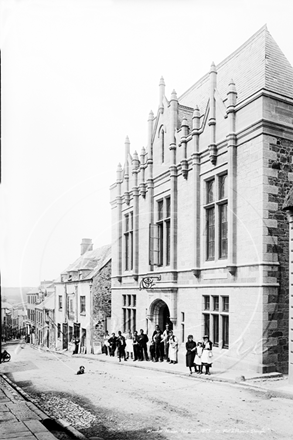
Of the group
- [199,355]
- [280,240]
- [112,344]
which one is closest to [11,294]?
[199,355]

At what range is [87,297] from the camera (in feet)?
92.1

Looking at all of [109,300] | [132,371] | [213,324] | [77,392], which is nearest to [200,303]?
[213,324]

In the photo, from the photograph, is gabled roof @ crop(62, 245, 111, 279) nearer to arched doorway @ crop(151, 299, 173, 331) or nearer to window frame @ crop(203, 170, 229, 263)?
arched doorway @ crop(151, 299, 173, 331)

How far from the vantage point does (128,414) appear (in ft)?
34.4

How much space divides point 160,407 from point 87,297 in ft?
57.4

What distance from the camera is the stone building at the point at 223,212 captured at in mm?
15297

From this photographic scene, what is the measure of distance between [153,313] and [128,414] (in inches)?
466

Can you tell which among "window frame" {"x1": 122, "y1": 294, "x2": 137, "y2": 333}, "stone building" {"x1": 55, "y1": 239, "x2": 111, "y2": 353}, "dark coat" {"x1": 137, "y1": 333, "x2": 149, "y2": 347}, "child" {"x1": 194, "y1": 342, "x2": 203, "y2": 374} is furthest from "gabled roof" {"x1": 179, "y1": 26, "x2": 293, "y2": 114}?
"stone building" {"x1": 55, "y1": 239, "x2": 111, "y2": 353}

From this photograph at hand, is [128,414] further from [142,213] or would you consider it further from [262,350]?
[142,213]

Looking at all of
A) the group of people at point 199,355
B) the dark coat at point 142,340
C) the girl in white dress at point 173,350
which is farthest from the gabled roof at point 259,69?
Result: the dark coat at point 142,340

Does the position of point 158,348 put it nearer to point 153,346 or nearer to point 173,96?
point 153,346

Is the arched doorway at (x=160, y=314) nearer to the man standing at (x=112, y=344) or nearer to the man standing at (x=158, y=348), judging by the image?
the man standing at (x=158, y=348)

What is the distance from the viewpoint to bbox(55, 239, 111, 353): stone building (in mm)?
28000

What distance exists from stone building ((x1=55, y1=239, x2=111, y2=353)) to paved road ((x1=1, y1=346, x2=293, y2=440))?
11354mm
